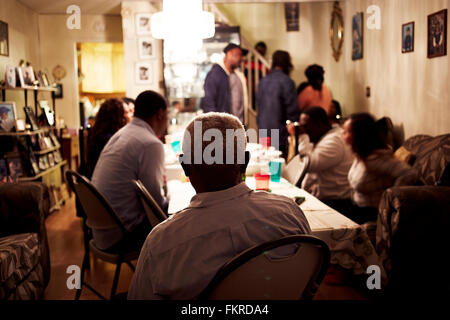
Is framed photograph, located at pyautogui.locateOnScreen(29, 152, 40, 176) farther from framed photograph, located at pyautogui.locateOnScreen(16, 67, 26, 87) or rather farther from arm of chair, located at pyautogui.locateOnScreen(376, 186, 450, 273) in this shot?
arm of chair, located at pyautogui.locateOnScreen(376, 186, 450, 273)

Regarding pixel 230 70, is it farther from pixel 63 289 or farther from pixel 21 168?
pixel 63 289

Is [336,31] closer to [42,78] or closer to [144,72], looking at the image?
[144,72]

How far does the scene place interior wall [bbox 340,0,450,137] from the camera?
3258mm

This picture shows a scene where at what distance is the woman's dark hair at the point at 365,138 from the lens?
266 centimetres

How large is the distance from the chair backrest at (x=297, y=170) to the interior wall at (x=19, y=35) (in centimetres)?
188

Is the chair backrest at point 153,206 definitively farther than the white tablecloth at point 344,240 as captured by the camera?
Yes

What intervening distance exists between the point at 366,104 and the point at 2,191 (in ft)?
12.7

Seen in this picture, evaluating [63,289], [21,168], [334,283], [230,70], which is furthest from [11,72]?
[334,283]

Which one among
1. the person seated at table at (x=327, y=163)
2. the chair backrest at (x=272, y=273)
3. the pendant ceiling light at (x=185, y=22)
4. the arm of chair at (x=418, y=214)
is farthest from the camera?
the person seated at table at (x=327, y=163)

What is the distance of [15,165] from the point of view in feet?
12.4

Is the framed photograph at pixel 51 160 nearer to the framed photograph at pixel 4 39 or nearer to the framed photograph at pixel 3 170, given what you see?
the framed photograph at pixel 3 170

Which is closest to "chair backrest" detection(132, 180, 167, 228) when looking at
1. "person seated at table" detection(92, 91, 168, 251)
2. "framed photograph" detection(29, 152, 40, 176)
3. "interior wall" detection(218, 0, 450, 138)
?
"person seated at table" detection(92, 91, 168, 251)

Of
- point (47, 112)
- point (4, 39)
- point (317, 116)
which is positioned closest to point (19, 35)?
point (4, 39)

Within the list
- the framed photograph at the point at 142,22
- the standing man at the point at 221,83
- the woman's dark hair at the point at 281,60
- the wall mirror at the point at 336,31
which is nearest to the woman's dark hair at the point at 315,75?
the woman's dark hair at the point at 281,60
